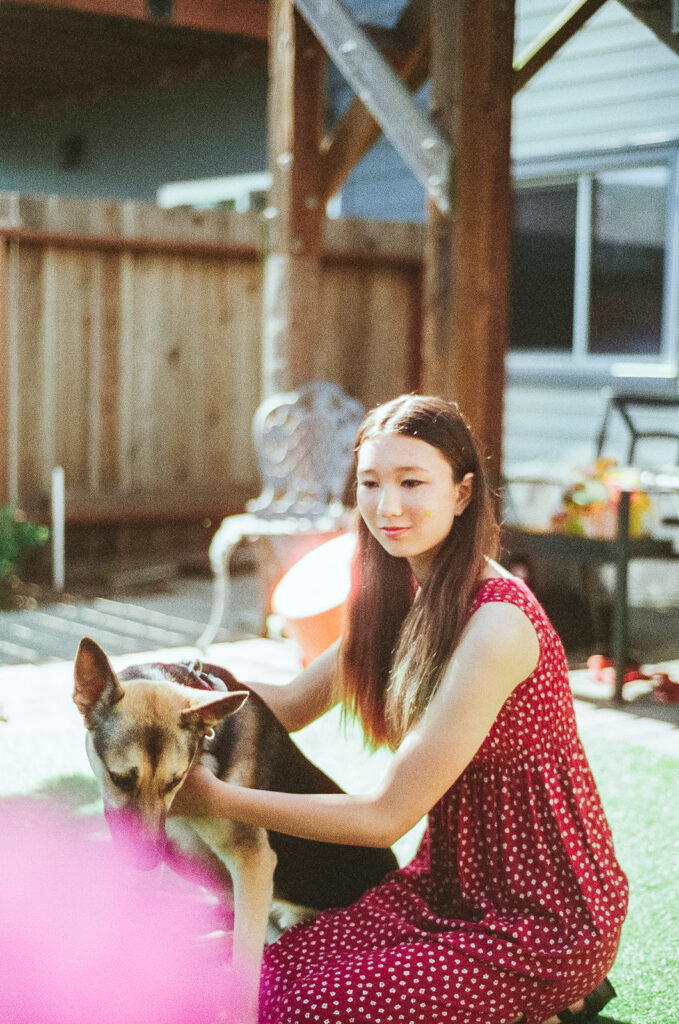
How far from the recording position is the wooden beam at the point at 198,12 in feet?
28.5

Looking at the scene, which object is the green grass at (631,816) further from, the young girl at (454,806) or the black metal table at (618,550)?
the black metal table at (618,550)

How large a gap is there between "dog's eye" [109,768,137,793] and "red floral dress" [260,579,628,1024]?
59 centimetres

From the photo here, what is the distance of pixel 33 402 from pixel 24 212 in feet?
4.05

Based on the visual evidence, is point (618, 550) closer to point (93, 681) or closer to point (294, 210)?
point (294, 210)

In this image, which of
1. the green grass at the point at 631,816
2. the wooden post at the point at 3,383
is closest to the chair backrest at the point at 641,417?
the green grass at the point at 631,816

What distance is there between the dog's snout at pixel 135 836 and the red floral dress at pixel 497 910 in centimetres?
47

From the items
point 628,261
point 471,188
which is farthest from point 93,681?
point 628,261

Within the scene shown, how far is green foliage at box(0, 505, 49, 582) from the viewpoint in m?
7.81

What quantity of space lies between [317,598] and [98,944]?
1987 mm

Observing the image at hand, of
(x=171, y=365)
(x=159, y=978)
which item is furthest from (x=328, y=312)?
(x=159, y=978)

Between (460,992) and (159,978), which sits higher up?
(460,992)

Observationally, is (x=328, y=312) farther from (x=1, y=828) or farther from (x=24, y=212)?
(x=1, y=828)

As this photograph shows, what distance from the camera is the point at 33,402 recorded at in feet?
27.8

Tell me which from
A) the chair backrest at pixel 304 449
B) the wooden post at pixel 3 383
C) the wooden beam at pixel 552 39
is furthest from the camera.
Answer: the wooden post at pixel 3 383
